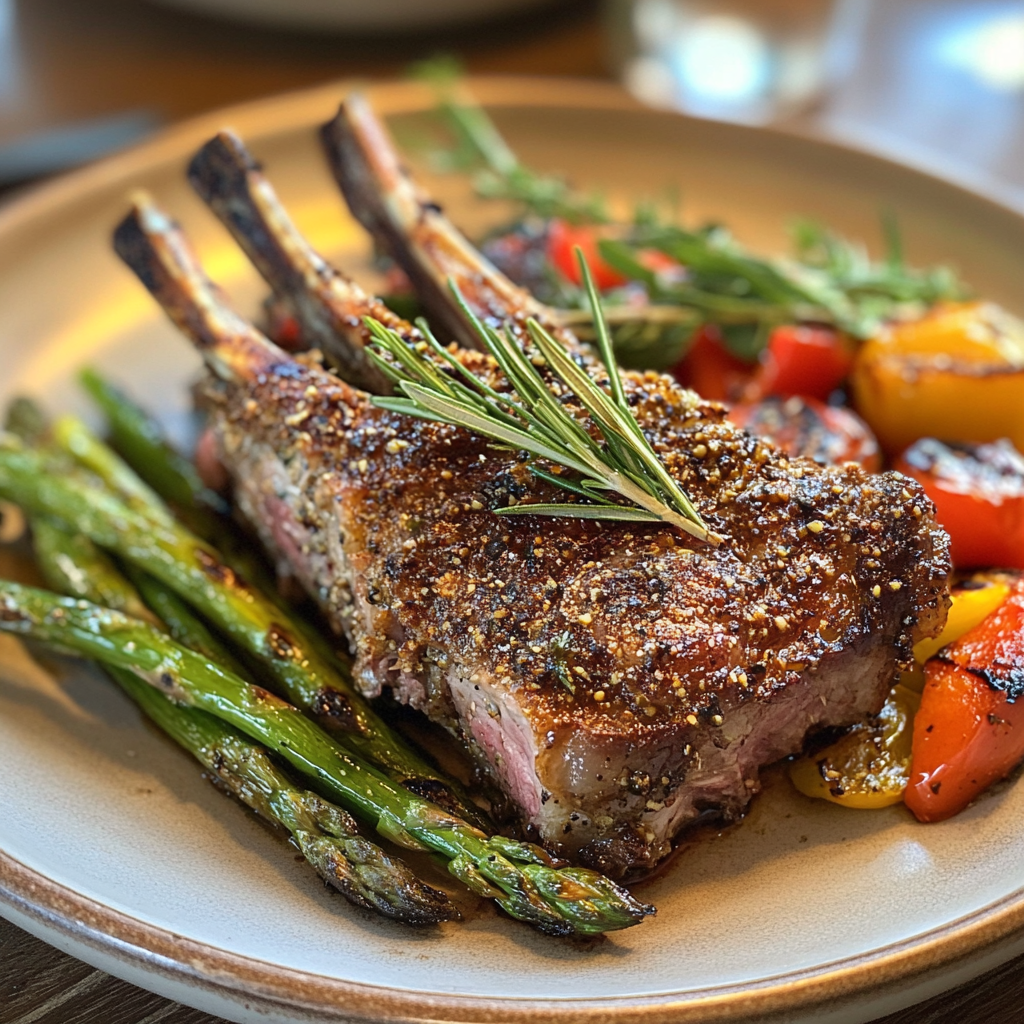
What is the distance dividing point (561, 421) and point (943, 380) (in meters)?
1.41

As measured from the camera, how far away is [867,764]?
249cm

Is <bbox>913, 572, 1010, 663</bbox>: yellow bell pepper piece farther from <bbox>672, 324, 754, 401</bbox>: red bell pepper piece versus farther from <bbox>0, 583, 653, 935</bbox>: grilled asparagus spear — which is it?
<bbox>672, 324, 754, 401</bbox>: red bell pepper piece

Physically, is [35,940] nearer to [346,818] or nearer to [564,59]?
[346,818]

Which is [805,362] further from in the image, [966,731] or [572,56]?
[572,56]

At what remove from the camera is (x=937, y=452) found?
122 inches

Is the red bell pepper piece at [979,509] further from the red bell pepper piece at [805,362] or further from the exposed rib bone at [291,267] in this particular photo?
the exposed rib bone at [291,267]

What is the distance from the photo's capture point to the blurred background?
17.3ft

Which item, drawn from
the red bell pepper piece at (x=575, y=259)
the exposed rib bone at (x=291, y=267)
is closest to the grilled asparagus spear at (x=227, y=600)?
the exposed rib bone at (x=291, y=267)

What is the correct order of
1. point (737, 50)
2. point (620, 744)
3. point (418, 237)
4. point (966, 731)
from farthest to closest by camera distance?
point (737, 50)
point (418, 237)
point (966, 731)
point (620, 744)

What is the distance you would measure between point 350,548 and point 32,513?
1.20m

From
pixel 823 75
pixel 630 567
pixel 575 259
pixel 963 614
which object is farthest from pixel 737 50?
pixel 630 567

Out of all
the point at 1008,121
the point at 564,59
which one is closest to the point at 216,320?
the point at 564,59

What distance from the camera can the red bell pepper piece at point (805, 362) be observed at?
3496 mm

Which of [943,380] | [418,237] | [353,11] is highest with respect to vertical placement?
[353,11]
